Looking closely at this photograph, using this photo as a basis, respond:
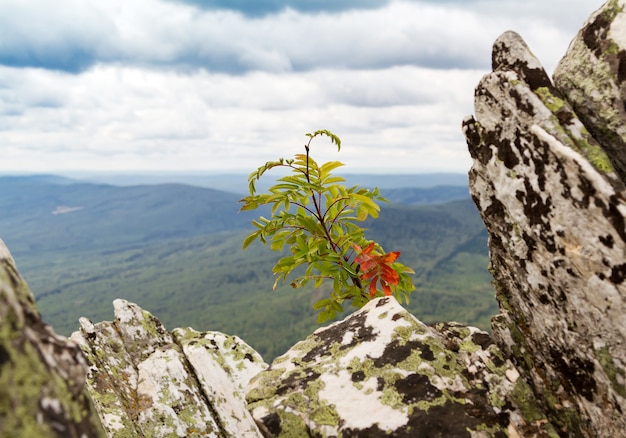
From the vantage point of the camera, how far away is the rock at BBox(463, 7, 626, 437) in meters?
6.75

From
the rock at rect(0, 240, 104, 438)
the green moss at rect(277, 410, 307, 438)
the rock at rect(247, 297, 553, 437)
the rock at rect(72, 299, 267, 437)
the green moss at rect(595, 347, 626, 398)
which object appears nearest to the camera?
the rock at rect(0, 240, 104, 438)

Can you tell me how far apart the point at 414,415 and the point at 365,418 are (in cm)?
89

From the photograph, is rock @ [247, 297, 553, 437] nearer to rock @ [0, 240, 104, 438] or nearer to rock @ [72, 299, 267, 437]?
rock @ [0, 240, 104, 438]

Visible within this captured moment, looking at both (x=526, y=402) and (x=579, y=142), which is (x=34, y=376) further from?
(x=579, y=142)

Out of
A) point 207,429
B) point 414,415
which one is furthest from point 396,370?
point 207,429

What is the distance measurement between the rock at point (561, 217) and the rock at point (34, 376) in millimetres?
7306

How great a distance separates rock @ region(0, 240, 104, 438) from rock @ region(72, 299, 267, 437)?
26.9 ft

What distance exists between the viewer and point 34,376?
4.65 m

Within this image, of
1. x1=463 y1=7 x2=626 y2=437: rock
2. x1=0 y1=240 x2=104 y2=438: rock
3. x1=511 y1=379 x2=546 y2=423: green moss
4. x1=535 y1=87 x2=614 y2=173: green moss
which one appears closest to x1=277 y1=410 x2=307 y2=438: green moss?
x1=0 y1=240 x2=104 y2=438: rock

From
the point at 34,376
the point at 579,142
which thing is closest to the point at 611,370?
the point at 579,142

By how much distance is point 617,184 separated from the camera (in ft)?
22.6

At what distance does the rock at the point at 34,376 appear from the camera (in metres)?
4.39

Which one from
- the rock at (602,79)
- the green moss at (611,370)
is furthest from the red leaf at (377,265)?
the rock at (602,79)

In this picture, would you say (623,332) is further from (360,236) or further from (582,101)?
Answer: (360,236)
